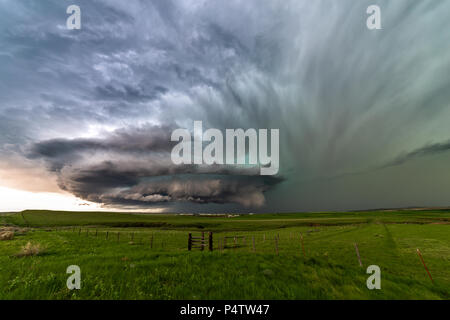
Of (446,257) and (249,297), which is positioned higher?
(249,297)

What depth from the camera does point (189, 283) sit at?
9750mm

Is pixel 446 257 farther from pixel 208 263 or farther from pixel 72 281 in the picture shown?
pixel 72 281

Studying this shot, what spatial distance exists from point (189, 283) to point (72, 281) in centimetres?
524

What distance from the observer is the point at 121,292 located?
8359mm
